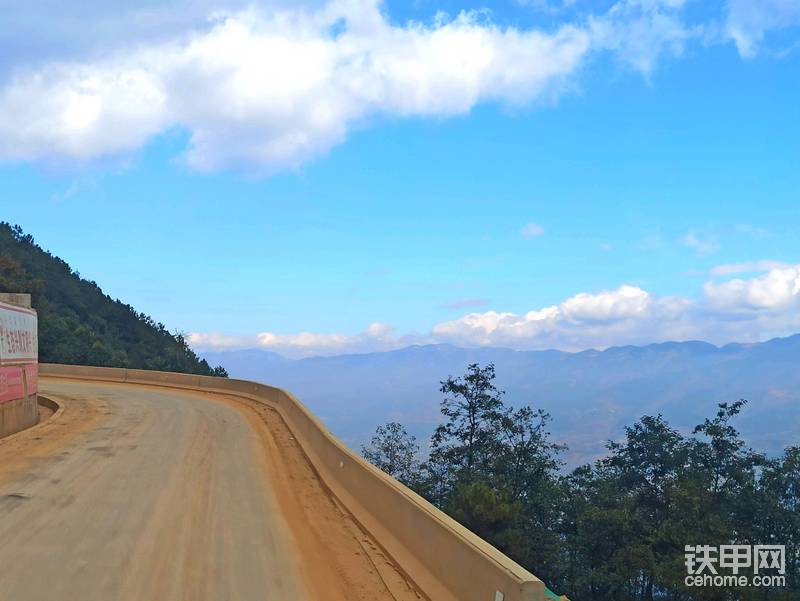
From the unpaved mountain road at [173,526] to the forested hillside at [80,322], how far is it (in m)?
42.8

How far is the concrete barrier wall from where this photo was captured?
5.54 m

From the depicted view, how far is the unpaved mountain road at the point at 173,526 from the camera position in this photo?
723 centimetres

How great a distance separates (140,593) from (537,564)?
109ft

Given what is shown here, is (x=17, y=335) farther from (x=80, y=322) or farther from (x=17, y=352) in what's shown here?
(x=80, y=322)

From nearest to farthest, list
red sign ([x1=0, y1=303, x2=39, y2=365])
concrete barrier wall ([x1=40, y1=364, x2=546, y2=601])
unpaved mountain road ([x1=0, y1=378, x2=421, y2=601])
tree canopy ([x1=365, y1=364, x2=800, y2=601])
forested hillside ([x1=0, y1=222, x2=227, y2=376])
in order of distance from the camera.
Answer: concrete barrier wall ([x1=40, y1=364, x2=546, y2=601]) < unpaved mountain road ([x1=0, y1=378, x2=421, y2=601]) < red sign ([x1=0, y1=303, x2=39, y2=365]) < tree canopy ([x1=365, y1=364, x2=800, y2=601]) < forested hillside ([x1=0, y1=222, x2=227, y2=376])

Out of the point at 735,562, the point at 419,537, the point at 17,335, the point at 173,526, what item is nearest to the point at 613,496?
the point at 735,562

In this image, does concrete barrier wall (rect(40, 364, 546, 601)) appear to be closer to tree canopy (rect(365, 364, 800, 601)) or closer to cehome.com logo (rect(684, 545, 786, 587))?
cehome.com logo (rect(684, 545, 786, 587))

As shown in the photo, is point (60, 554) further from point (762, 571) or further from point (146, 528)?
point (762, 571)

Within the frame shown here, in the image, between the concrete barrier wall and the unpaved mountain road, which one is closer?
the concrete barrier wall

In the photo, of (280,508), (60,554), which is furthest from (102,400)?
(60,554)

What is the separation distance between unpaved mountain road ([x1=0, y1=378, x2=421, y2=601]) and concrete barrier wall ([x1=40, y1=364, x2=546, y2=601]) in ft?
0.87

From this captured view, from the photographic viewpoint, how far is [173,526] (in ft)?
30.8

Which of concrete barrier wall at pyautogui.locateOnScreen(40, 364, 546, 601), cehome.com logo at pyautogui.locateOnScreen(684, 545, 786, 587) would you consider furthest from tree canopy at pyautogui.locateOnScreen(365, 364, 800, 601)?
concrete barrier wall at pyautogui.locateOnScreen(40, 364, 546, 601)

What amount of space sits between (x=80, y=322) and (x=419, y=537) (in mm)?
74240
